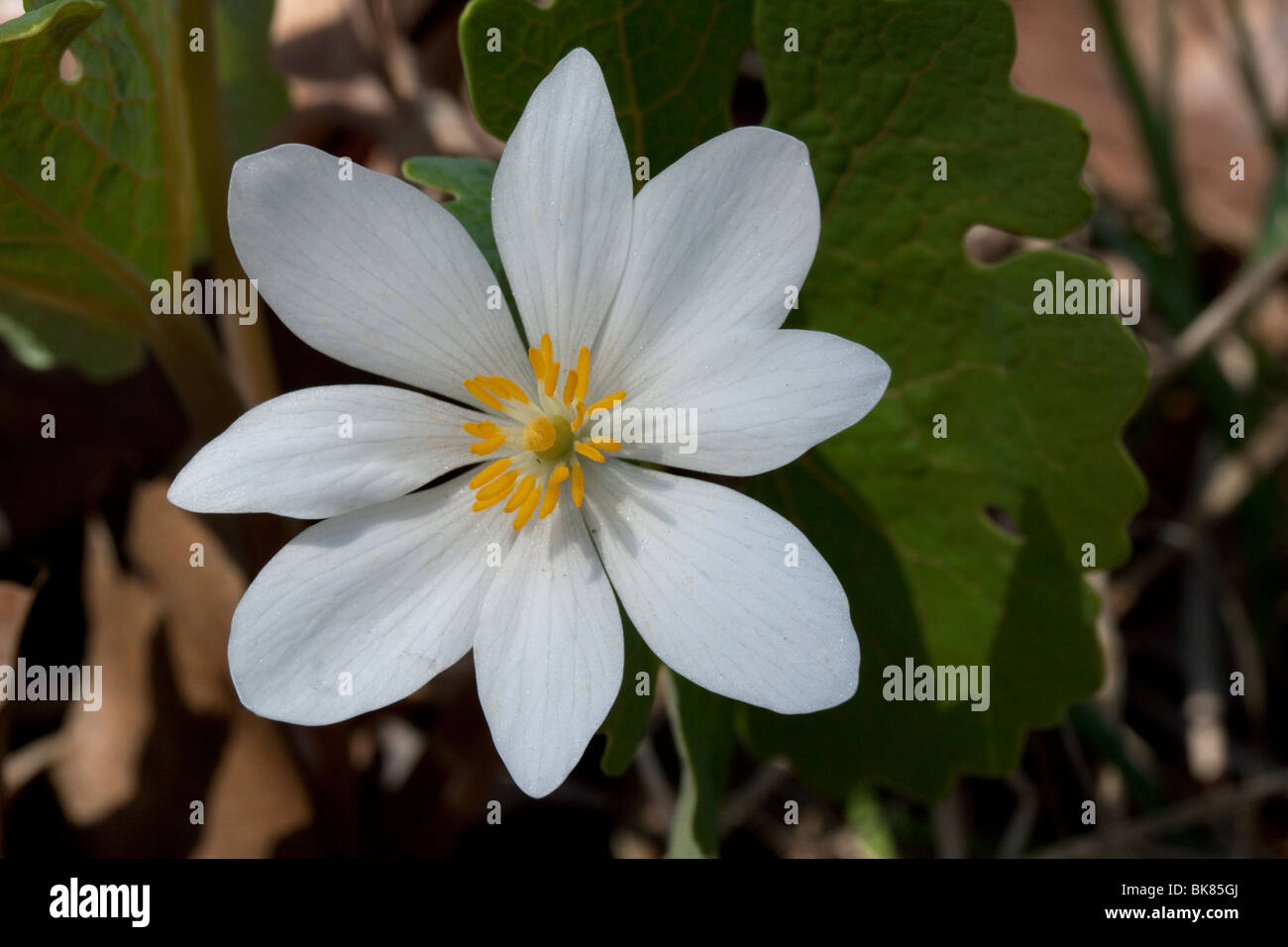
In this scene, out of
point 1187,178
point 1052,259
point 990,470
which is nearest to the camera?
point 1052,259

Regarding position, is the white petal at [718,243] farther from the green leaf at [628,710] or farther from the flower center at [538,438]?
the green leaf at [628,710]

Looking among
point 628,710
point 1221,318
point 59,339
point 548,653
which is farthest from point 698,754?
point 1221,318

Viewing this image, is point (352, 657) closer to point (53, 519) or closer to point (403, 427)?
point (403, 427)

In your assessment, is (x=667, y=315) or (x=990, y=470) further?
(x=990, y=470)

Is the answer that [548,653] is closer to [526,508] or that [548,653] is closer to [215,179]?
[526,508]

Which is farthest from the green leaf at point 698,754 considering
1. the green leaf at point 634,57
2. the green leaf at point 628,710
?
the green leaf at point 634,57
